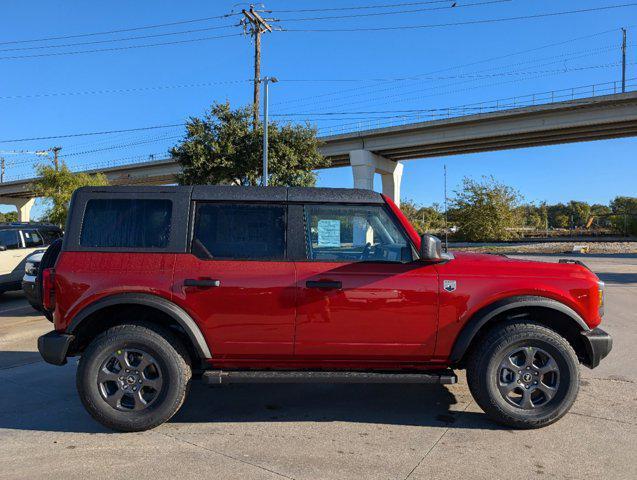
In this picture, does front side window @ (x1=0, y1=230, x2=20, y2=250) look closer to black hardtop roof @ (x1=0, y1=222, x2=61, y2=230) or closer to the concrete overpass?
black hardtop roof @ (x1=0, y1=222, x2=61, y2=230)

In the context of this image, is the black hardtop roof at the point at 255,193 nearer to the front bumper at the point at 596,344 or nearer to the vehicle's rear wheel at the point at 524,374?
the vehicle's rear wheel at the point at 524,374

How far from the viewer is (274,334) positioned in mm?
3764

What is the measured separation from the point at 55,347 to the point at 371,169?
41.9 m

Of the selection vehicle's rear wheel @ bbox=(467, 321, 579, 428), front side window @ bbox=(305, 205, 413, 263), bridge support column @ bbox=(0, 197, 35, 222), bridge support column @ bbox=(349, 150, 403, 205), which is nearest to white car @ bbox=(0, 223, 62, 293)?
front side window @ bbox=(305, 205, 413, 263)

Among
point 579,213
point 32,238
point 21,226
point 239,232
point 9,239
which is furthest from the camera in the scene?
point 579,213

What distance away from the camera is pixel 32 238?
11477mm

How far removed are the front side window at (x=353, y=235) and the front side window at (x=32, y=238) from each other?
999 centimetres

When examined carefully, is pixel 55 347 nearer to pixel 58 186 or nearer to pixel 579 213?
pixel 58 186

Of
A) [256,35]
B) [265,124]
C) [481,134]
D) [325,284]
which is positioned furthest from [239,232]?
[481,134]

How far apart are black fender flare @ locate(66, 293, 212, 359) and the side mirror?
6.04 ft

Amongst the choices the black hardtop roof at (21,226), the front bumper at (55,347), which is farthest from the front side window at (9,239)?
the front bumper at (55,347)

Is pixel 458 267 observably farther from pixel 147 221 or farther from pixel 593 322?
pixel 147 221

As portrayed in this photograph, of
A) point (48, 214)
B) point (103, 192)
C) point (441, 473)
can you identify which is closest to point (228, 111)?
point (48, 214)

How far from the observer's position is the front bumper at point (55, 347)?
374 centimetres
